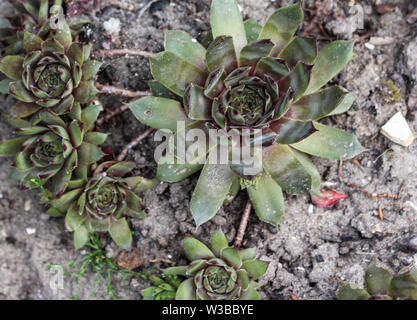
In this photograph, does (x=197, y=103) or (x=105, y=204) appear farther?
(x=105, y=204)

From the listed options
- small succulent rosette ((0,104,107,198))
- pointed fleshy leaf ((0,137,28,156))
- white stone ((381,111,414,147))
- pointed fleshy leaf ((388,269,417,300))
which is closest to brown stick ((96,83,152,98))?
small succulent rosette ((0,104,107,198))

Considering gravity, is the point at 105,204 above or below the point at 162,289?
above

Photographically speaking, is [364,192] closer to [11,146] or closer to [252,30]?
[252,30]

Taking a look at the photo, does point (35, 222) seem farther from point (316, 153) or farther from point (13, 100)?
point (316, 153)

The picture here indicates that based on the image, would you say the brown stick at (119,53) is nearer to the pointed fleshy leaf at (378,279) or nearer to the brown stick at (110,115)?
the brown stick at (110,115)

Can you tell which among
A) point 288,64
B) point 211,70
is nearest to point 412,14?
point 288,64

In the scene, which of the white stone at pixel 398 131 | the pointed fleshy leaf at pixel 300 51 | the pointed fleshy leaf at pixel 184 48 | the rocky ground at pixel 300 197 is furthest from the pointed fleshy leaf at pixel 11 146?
the white stone at pixel 398 131

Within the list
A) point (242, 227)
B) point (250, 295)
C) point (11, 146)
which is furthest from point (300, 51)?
point (11, 146)
